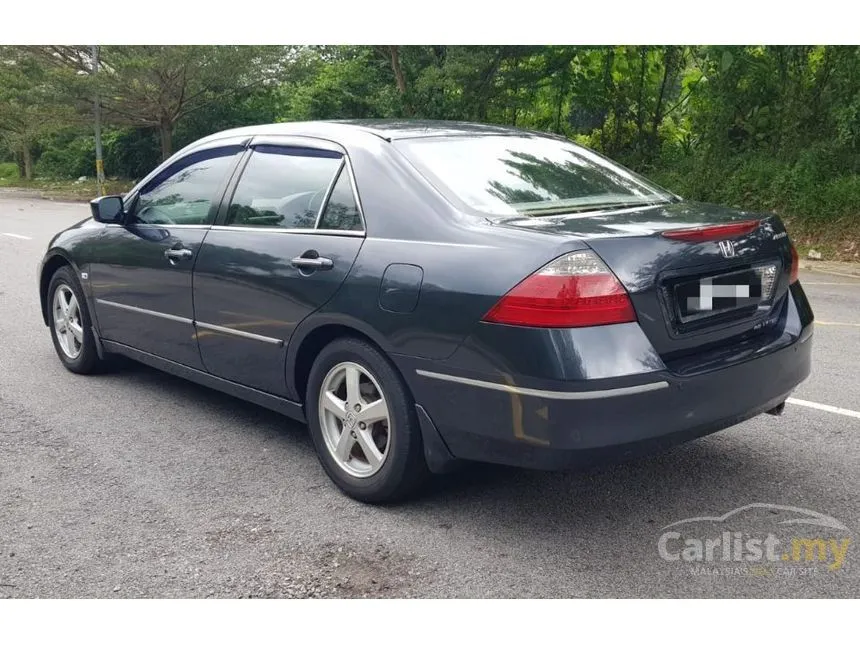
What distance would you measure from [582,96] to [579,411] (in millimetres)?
17497

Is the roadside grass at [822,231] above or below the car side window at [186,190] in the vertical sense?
below

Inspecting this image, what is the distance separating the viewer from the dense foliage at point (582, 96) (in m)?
14.5

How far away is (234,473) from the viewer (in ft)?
13.7

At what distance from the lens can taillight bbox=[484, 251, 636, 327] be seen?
3053mm

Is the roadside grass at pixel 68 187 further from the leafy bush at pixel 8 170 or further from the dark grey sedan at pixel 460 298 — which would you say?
the dark grey sedan at pixel 460 298

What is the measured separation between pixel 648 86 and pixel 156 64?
1777 cm

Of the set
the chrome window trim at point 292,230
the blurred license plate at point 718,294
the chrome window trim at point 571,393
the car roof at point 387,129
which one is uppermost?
the car roof at point 387,129

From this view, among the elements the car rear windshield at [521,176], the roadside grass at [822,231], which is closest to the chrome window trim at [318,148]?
the car rear windshield at [521,176]

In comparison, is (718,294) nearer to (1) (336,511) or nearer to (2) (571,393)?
(2) (571,393)

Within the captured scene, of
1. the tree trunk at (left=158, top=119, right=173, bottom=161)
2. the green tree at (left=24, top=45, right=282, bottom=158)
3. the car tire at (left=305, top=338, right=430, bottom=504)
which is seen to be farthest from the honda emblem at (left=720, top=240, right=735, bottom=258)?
the tree trunk at (left=158, top=119, right=173, bottom=161)

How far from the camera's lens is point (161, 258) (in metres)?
4.85

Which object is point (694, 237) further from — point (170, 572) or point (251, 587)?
point (170, 572)

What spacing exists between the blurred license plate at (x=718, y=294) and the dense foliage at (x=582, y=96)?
10.9 m
